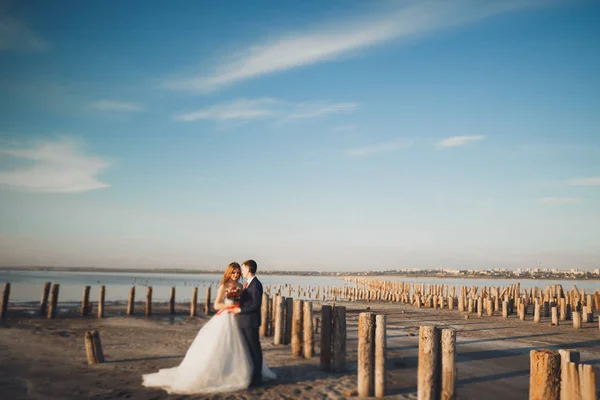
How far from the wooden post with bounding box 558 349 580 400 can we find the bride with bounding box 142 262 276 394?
5225 mm

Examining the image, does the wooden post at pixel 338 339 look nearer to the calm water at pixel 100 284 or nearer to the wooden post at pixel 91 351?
the wooden post at pixel 91 351

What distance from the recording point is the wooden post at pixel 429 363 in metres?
7.43

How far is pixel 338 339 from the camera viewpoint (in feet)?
32.8

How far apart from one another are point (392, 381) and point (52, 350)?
962 centimetres

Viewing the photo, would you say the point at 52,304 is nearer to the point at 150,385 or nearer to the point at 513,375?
the point at 150,385

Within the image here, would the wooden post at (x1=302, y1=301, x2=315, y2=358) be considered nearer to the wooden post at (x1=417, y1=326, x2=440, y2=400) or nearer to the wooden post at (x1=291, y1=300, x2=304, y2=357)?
the wooden post at (x1=291, y1=300, x2=304, y2=357)

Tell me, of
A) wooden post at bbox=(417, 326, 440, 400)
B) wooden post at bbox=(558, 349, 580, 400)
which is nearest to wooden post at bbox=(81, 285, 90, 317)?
wooden post at bbox=(417, 326, 440, 400)

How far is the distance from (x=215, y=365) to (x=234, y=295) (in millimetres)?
1317

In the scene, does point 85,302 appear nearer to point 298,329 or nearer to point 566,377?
point 298,329

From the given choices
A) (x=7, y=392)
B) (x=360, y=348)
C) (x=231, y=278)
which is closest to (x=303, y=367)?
(x=360, y=348)

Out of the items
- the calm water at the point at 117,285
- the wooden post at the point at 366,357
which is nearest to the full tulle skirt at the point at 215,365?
the wooden post at the point at 366,357

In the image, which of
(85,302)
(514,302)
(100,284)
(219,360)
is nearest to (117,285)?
(100,284)

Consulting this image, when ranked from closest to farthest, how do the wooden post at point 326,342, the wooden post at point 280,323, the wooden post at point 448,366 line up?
the wooden post at point 448,366
the wooden post at point 326,342
the wooden post at point 280,323

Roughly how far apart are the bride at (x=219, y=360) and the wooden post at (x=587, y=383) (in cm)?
545
